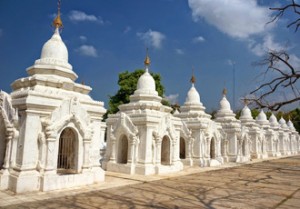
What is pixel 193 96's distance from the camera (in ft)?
72.1

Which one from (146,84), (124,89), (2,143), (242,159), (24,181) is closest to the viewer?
(24,181)

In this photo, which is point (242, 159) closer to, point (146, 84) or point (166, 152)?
point (166, 152)

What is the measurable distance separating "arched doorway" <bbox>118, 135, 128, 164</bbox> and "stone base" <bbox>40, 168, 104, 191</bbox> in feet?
14.3

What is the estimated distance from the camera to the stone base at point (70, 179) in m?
9.59

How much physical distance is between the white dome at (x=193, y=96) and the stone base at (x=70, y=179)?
458 inches

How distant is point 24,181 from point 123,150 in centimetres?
771

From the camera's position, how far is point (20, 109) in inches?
387

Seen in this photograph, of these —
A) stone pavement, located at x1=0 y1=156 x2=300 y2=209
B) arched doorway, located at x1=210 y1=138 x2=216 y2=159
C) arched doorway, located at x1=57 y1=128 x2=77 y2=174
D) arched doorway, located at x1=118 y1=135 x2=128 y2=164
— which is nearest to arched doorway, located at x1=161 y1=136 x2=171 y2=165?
arched doorway, located at x1=118 y1=135 x2=128 y2=164

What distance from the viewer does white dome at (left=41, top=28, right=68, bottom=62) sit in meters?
12.0

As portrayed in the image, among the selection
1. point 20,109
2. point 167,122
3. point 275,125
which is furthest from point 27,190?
point 275,125

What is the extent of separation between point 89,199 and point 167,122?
8.02 m

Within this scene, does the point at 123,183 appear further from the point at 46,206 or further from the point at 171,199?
the point at 46,206

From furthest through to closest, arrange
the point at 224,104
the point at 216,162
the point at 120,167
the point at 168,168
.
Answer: the point at 224,104
the point at 216,162
the point at 168,168
the point at 120,167

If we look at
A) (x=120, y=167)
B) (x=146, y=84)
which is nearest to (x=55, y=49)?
(x=146, y=84)
